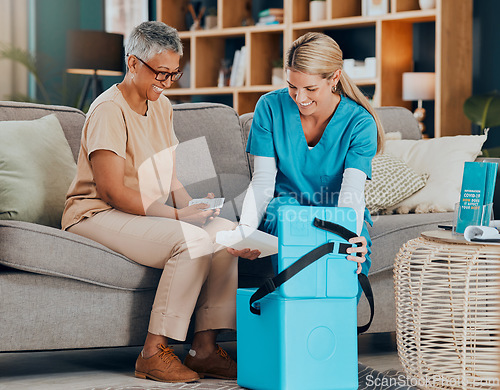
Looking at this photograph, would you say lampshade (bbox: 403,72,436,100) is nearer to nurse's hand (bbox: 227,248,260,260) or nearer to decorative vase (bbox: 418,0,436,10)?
decorative vase (bbox: 418,0,436,10)

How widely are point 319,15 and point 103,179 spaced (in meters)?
3.32

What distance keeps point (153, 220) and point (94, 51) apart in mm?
3169

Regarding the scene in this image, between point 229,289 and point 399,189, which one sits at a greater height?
point 399,189

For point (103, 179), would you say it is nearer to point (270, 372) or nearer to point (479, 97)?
point (270, 372)

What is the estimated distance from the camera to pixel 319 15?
5.16 meters

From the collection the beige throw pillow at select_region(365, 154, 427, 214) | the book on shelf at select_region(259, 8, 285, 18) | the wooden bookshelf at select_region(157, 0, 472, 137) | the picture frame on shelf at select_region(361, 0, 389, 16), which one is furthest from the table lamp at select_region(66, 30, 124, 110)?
the beige throw pillow at select_region(365, 154, 427, 214)

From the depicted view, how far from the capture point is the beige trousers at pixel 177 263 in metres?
2.12

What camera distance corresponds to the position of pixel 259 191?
223 centimetres

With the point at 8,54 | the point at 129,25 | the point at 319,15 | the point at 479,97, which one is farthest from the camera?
the point at 129,25

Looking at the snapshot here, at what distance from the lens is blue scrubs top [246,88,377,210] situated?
2238 millimetres

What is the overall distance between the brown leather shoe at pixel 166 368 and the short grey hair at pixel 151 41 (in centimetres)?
89

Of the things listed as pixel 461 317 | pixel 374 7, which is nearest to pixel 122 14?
pixel 374 7

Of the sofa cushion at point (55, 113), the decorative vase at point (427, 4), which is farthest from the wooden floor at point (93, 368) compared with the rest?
the decorative vase at point (427, 4)

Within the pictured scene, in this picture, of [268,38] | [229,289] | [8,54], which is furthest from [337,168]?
[8,54]
